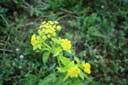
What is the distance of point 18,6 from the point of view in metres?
3.41

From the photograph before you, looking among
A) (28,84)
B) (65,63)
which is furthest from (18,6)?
(65,63)

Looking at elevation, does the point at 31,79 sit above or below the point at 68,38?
below

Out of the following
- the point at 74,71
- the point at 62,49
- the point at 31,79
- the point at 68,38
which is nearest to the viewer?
the point at 74,71

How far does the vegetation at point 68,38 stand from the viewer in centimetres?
287

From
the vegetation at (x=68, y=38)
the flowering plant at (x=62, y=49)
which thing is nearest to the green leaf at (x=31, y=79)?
the vegetation at (x=68, y=38)

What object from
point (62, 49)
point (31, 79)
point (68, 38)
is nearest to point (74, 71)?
point (62, 49)

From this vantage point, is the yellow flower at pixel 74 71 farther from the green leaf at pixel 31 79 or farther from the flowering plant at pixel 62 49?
the green leaf at pixel 31 79

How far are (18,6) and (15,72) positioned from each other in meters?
0.83

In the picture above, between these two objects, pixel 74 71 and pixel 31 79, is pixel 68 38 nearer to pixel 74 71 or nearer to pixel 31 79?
pixel 31 79

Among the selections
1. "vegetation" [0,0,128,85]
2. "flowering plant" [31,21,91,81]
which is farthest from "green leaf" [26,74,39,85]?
"flowering plant" [31,21,91,81]

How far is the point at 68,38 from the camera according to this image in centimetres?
318

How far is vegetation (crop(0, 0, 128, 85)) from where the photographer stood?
9.41ft

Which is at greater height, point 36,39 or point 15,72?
point 36,39

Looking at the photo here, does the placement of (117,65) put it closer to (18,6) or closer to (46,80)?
(46,80)
